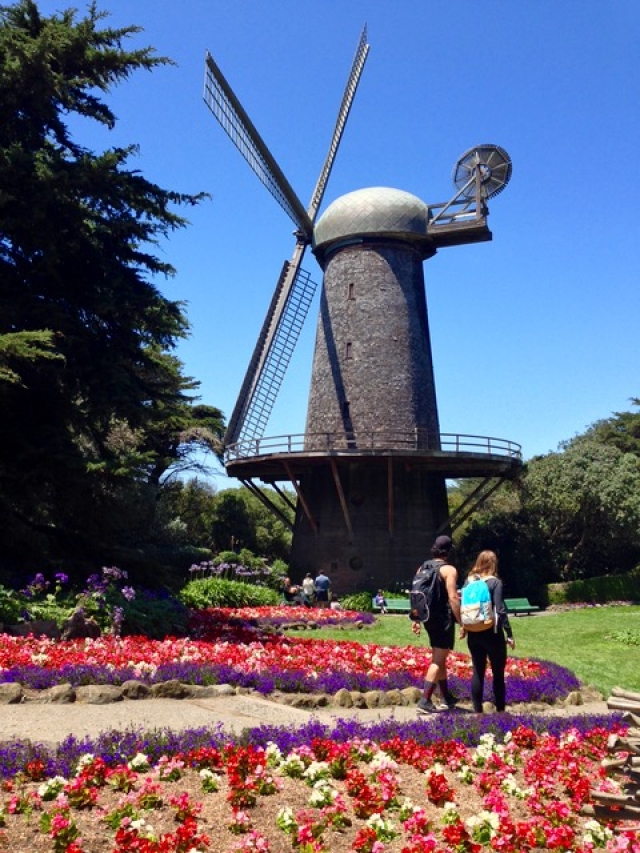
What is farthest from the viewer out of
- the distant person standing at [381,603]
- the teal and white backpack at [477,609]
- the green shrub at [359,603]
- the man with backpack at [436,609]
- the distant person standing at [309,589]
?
the green shrub at [359,603]

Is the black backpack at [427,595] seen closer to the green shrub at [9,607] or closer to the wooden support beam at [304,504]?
the green shrub at [9,607]

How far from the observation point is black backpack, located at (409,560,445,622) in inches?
325

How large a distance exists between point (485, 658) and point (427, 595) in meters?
0.87

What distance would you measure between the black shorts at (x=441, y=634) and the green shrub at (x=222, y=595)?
1220 centimetres

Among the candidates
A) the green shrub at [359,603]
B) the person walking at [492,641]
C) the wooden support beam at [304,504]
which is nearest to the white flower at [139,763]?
the person walking at [492,641]

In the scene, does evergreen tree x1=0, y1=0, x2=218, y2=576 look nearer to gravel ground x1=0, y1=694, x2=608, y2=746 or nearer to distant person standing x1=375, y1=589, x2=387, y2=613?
gravel ground x1=0, y1=694, x2=608, y2=746

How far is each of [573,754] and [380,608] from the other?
17.5 m

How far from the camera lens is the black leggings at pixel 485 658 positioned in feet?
26.0

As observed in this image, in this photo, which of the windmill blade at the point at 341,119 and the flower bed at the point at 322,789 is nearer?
the flower bed at the point at 322,789

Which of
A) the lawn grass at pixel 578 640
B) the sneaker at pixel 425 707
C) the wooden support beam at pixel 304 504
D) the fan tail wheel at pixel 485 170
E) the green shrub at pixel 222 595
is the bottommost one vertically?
the sneaker at pixel 425 707

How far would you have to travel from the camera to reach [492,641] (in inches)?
313

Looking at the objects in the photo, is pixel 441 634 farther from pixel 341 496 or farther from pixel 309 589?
pixel 341 496

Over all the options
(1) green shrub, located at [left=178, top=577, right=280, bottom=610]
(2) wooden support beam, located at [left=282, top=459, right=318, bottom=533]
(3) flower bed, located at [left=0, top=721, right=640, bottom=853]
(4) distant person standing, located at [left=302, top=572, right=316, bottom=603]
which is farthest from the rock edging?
(2) wooden support beam, located at [left=282, top=459, right=318, bottom=533]

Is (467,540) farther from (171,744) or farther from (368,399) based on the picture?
(171,744)
